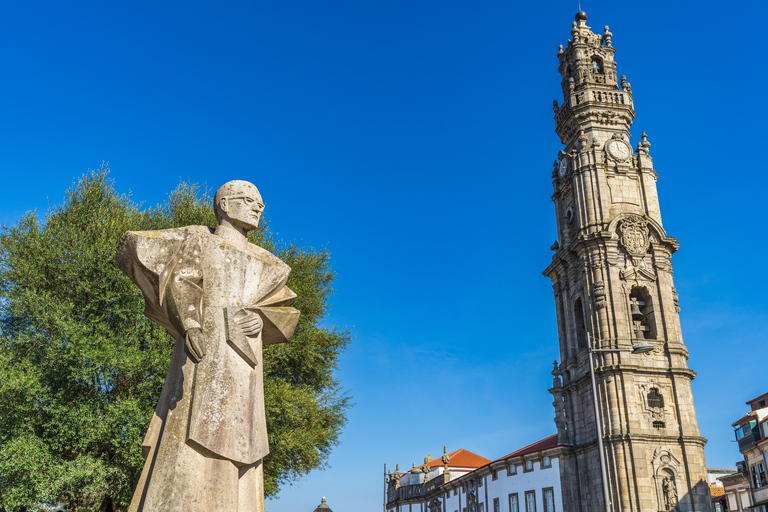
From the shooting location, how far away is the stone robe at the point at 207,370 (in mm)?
3607

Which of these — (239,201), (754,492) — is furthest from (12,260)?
(754,492)

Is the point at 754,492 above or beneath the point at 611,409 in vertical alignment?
beneath

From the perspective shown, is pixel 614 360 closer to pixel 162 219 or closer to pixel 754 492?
pixel 754 492

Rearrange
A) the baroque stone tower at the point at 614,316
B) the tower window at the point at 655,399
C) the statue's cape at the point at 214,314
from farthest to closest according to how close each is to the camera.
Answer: the tower window at the point at 655,399 → the baroque stone tower at the point at 614,316 → the statue's cape at the point at 214,314

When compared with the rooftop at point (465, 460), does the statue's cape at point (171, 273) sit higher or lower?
lower

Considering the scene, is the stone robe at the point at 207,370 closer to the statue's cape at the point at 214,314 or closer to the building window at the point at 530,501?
the statue's cape at the point at 214,314

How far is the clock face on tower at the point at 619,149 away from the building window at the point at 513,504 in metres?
21.4

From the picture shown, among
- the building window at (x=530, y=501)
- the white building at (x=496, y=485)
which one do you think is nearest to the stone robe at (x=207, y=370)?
the white building at (x=496, y=485)

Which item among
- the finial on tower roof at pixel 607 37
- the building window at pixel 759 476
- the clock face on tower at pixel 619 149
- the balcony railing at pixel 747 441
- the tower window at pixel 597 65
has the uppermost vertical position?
the finial on tower roof at pixel 607 37

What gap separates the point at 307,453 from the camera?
1662 cm

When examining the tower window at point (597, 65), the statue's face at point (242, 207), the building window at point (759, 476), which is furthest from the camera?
the tower window at point (597, 65)

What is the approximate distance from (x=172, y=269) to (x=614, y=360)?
30361 millimetres

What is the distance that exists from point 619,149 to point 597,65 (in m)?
7.18

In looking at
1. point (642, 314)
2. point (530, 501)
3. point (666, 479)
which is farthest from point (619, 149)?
point (530, 501)
